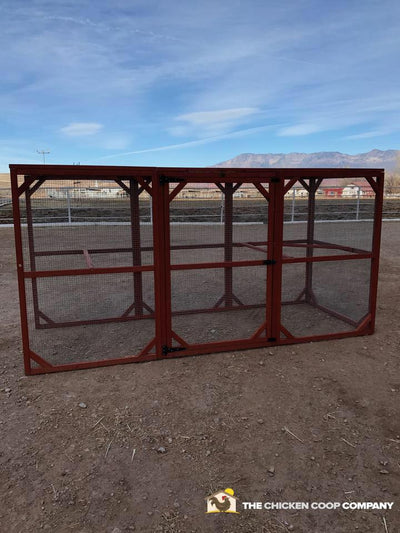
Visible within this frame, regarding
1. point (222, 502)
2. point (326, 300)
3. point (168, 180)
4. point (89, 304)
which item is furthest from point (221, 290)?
point (222, 502)

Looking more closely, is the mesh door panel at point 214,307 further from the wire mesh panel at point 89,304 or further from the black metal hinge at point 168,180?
the black metal hinge at point 168,180

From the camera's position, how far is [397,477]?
8.25ft

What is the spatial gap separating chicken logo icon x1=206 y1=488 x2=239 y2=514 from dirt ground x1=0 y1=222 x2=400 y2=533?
35 millimetres

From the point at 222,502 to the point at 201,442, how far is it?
56 centimetres

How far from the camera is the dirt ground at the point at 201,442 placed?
2.24 meters

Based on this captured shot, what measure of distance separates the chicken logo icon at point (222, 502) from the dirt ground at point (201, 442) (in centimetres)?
4

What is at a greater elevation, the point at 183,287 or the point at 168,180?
the point at 168,180

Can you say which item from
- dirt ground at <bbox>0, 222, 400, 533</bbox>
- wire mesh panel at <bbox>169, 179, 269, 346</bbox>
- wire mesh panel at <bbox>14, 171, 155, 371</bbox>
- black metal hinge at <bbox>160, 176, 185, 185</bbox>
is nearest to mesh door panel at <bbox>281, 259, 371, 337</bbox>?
wire mesh panel at <bbox>169, 179, 269, 346</bbox>

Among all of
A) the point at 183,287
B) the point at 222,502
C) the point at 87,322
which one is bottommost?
the point at 222,502

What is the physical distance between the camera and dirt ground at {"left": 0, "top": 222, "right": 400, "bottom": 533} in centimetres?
224

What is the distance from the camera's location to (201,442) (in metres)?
2.85

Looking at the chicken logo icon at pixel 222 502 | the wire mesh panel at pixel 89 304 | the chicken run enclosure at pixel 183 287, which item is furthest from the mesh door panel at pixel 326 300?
the chicken logo icon at pixel 222 502

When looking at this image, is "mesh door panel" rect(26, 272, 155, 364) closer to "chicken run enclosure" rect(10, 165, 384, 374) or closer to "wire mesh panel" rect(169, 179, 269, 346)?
"chicken run enclosure" rect(10, 165, 384, 374)

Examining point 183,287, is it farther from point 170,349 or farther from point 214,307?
point 170,349
